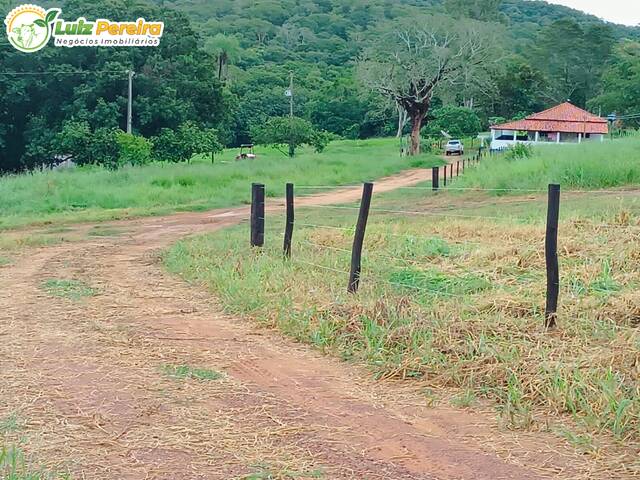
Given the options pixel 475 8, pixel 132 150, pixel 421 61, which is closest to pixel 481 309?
pixel 132 150

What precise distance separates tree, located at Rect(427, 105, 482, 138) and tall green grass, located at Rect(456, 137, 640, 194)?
33.0m

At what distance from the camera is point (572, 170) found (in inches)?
725

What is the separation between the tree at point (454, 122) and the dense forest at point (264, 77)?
11 cm

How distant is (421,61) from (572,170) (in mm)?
23540

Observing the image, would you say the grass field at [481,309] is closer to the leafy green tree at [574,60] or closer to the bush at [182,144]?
the bush at [182,144]

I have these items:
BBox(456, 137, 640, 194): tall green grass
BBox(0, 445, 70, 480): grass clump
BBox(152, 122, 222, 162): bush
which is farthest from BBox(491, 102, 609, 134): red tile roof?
BBox(0, 445, 70, 480): grass clump

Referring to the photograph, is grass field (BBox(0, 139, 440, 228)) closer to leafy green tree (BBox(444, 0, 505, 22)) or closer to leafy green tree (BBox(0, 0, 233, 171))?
leafy green tree (BBox(0, 0, 233, 171))

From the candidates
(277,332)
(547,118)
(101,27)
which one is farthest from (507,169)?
(547,118)

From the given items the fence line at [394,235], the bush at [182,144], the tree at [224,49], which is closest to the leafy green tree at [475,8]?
the tree at [224,49]

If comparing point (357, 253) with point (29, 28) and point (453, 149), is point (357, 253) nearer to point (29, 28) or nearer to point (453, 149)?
point (29, 28)

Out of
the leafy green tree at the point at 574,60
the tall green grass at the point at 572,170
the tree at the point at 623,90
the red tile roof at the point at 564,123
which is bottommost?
the tall green grass at the point at 572,170

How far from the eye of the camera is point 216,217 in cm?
1686

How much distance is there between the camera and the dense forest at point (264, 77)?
106 ft

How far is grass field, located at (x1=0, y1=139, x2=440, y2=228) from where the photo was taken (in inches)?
691
